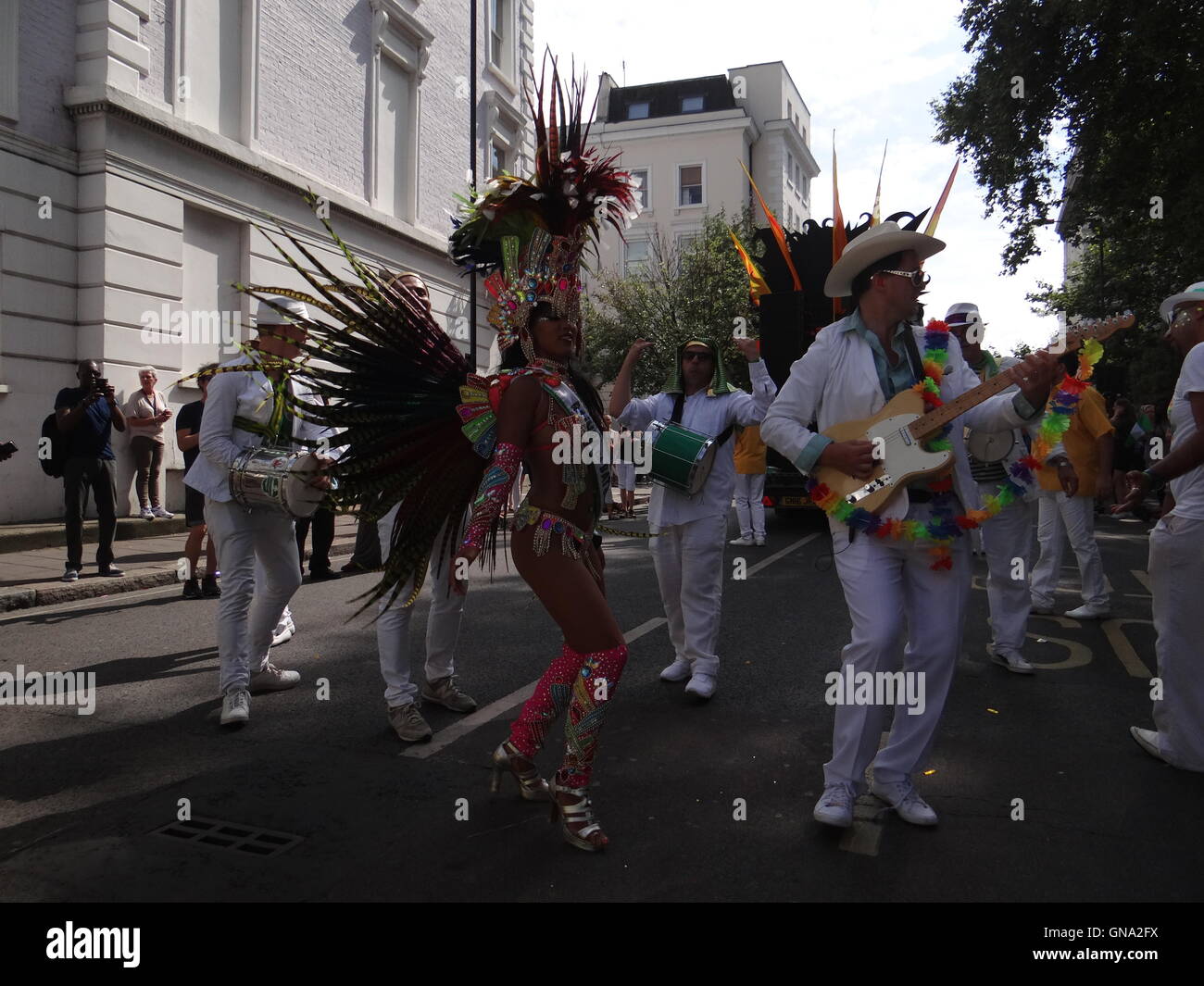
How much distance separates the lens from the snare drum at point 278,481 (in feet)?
15.3

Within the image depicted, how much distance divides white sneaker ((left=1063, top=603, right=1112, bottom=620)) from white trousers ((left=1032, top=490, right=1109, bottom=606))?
1.4 inches

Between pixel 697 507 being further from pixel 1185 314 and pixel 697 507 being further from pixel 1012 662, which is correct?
pixel 1185 314

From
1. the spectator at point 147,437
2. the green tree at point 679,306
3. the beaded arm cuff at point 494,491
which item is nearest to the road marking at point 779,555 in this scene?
the beaded arm cuff at point 494,491

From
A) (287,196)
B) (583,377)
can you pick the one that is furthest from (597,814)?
(287,196)

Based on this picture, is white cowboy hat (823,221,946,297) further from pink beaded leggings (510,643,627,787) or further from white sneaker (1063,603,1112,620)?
white sneaker (1063,603,1112,620)

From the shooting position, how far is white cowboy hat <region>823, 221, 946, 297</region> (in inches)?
144

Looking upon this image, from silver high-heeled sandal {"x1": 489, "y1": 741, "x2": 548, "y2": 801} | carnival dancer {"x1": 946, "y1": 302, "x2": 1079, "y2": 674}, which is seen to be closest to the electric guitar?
silver high-heeled sandal {"x1": 489, "y1": 741, "x2": 548, "y2": 801}

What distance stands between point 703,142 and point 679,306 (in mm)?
18145

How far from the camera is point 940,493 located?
3625mm

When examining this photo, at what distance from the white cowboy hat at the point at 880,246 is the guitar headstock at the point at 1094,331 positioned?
2.01 feet

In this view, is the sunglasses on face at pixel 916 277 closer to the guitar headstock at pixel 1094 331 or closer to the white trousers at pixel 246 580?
Answer: the guitar headstock at pixel 1094 331
